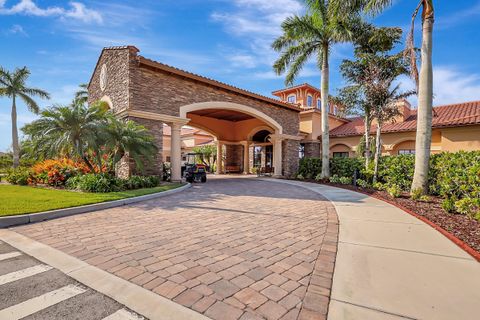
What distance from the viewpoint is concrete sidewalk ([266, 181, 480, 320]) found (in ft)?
7.73

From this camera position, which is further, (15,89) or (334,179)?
(15,89)

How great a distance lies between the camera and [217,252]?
3.82 meters

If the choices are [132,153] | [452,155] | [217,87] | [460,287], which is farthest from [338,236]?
[217,87]

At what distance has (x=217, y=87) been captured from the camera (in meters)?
14.4

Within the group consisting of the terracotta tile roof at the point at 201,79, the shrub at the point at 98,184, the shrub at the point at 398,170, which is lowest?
the shrub at the point at 98,184

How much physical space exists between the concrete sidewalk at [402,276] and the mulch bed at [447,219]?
323 mm

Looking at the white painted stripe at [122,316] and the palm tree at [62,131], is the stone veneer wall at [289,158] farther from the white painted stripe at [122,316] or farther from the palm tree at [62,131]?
the white painted stripe at [122,316]

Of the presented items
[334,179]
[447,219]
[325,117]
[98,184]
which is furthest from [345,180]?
[98,184]

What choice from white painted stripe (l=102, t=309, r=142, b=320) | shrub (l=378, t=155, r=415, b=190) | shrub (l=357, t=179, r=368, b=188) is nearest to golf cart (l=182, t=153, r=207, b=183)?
shrub (l=357, t=179, r=368, b=188)

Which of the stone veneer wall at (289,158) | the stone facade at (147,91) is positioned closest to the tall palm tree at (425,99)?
the stone facade at (147,91)

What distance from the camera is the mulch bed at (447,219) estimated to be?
4.36m

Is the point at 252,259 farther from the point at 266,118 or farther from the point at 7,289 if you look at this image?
the point at 266,118

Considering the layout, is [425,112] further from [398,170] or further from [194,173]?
[194,173]

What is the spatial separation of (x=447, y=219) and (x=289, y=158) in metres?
13.6
